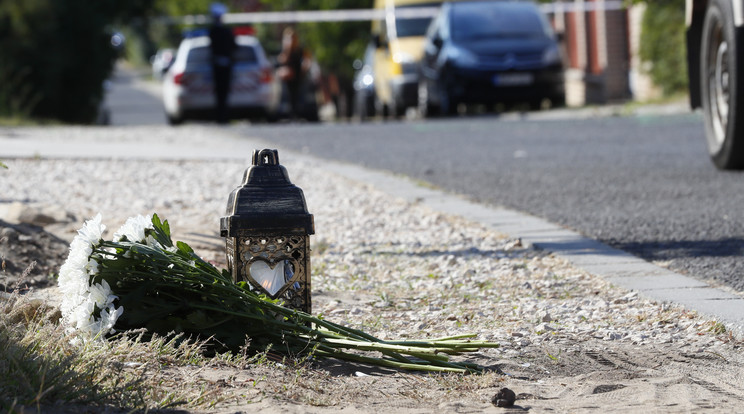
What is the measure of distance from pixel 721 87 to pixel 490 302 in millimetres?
4636

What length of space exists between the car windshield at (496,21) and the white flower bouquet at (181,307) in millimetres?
15294

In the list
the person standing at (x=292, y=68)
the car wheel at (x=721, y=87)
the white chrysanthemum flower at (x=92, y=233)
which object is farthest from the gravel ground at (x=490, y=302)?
the person standing at (x=292, y=68)

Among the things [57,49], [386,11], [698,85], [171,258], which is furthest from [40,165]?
[386,11]

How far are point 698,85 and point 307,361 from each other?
20.9 feet

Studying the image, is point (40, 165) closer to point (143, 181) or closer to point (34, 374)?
point (143, 181)

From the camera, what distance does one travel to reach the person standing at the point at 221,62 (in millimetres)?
18844

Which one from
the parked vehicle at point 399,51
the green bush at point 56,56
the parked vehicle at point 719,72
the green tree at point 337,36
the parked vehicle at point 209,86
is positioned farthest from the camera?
the green tree at point 337,36

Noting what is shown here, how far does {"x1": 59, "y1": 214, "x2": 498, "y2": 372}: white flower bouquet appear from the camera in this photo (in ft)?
12.2

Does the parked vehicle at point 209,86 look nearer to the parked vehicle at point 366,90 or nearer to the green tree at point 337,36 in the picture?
the parked vehicle at point 366,90

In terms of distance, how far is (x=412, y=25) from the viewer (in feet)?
70.1

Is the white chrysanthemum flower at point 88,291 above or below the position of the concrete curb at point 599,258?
above

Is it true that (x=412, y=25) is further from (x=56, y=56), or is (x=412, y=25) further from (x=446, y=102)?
(x=56, y=56)

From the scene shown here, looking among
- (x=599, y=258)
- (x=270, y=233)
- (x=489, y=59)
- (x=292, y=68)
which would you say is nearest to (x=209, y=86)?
(x=292, y=68)

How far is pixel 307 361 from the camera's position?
3.80m
